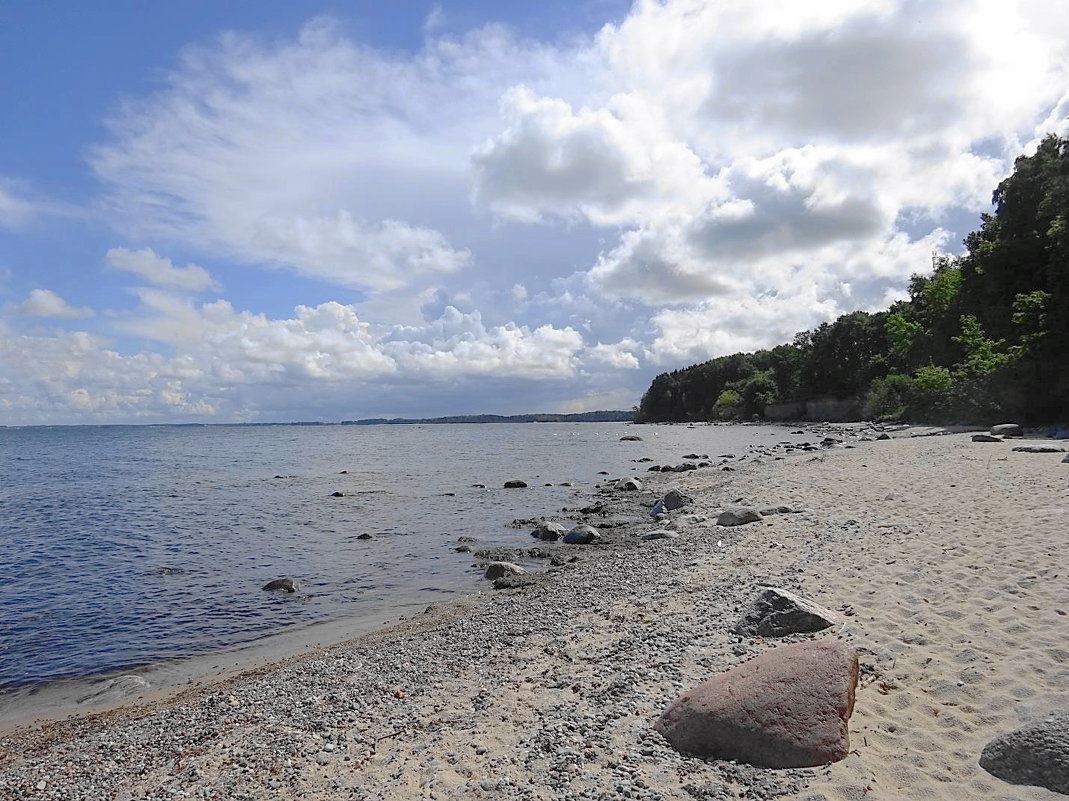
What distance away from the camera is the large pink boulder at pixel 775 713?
5770 mm

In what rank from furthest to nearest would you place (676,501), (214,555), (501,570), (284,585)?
(676,501) → (214,555) → (501,570) → (284,585)

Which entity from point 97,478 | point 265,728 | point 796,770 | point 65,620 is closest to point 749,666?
point 796,770

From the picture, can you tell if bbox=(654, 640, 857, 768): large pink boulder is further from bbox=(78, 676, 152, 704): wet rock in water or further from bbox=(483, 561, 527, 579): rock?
bbox=(483, 561, 527, 579): rock

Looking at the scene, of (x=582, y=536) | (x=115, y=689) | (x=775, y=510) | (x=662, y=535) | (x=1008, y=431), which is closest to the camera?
(x=115, y=689)

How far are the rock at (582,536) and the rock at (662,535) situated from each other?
6.57 feet

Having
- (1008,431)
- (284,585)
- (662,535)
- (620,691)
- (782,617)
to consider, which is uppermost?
(1008,431)

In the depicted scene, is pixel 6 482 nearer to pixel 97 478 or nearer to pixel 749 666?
pixel 97 478

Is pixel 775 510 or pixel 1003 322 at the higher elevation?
pixel 1003 322

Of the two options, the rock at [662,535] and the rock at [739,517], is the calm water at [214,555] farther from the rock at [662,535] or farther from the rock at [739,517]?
the rock at [739,517]

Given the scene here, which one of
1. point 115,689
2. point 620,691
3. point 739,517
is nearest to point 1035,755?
point 620,691

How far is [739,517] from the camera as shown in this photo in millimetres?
18688

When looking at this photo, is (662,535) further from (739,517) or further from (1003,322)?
(1003,322)

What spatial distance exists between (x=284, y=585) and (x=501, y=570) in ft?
19.0

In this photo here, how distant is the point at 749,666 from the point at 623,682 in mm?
1705
